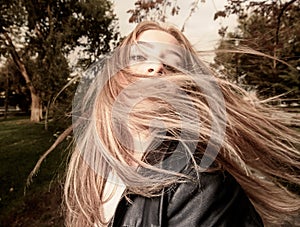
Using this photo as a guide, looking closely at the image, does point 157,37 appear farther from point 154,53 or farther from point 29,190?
point 29,190

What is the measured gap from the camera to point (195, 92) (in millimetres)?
1340

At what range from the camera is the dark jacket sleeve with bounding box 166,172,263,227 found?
1.01 m

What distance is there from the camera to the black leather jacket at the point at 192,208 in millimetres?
1016

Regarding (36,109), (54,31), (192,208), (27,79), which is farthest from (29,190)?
(36,109)

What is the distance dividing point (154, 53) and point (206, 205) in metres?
0.63

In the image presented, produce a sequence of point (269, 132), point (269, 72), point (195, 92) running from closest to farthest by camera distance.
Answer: point (195, 92) < point (269, 132) < point (269, 72)

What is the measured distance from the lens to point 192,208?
3.34 feet

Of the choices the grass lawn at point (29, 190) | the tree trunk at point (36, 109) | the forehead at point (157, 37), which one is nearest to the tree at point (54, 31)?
the tree trunk at point (36, 109)

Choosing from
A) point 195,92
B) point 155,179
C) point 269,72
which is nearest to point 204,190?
point 155,179

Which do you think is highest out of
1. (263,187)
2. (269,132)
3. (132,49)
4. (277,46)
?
(277,46)

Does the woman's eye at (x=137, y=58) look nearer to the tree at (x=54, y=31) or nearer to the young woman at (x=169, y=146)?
the young woman at (x=169, y=146)

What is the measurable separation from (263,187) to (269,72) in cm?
755

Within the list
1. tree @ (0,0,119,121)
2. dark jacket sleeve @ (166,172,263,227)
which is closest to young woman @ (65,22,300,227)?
dark jacket sleeve @ (166,172,263,227)

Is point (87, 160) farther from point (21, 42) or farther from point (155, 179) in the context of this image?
point (21, 42)
